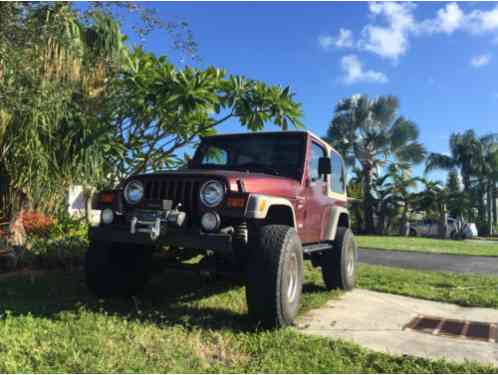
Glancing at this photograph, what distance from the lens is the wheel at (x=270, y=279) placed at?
3.60 meters

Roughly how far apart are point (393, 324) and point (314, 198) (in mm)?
1590

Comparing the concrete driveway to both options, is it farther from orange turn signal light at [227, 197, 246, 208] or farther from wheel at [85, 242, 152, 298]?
orange turn signal light at [227, 197, 246, 208]

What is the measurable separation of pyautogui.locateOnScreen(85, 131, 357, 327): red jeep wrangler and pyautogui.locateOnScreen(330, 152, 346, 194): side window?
1.70 ft

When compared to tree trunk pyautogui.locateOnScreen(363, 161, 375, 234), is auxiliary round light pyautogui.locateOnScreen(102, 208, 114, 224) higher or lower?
lower

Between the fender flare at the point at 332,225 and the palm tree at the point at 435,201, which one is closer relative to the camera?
the fender flare at the point at 332,225

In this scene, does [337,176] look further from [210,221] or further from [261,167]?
[210,221]

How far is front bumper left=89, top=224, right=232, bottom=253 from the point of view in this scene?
11.8 feet

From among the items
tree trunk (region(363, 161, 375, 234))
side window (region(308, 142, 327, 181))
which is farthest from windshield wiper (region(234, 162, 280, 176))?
tree trunk (region(363, 161, 375, 234))

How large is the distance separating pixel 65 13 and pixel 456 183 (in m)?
32.7

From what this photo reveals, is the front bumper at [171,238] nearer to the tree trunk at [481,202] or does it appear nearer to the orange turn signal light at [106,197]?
the orange turn signal light at [106,197]

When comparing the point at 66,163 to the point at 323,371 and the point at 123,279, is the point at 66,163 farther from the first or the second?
the point at 323,371

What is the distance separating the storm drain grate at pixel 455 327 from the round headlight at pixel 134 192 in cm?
279

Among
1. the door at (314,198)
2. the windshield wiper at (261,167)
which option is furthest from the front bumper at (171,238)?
the door at (314,198)

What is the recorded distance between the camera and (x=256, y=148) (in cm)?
519
